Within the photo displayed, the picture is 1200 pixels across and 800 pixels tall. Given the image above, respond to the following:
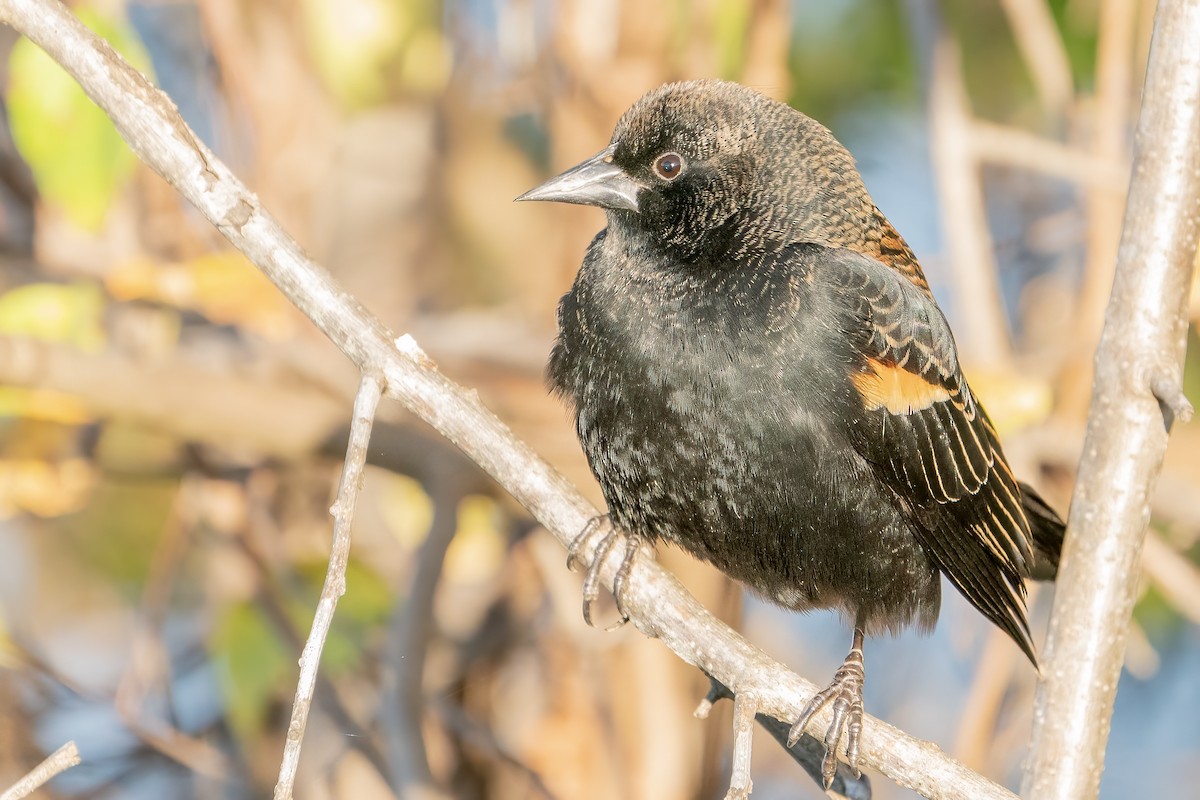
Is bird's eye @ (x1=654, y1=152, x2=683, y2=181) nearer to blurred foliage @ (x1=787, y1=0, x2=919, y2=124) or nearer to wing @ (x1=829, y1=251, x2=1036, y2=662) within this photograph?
wing @ (x1=829, y1=251, x2=1036, y2=662)

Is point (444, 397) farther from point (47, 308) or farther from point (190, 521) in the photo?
point (190, 521)

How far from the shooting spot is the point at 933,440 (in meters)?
2.81

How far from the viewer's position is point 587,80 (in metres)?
4.19

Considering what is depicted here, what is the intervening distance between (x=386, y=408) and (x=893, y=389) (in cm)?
179

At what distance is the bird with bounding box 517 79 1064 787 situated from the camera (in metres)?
2.54

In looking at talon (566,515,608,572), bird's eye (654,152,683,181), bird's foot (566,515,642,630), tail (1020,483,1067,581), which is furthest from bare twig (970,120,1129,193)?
talon (566,515,608,572)

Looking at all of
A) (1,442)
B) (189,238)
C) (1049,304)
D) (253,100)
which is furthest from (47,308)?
(1049,304)

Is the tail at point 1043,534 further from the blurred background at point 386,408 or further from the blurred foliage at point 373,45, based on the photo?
the blurred foliage at point 373,45

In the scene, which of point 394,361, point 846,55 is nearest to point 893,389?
point 394,361

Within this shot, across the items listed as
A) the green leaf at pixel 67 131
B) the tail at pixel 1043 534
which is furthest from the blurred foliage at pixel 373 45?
the tail at pixel 1043 534

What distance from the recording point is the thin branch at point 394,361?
2.18 meters

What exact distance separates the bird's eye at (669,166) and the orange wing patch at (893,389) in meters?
0.58

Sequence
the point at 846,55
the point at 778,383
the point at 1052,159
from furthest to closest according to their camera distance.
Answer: the point at 846,55 < the point at 1052,159 < the point at 778,383

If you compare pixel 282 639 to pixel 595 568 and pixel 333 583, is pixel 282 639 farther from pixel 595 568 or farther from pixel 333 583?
pixel 333 583
